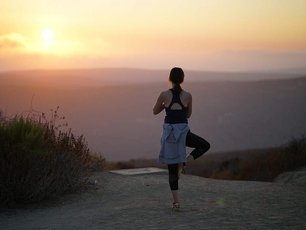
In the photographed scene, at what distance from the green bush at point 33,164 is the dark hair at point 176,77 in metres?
3.48

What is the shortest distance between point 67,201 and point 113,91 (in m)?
95.8

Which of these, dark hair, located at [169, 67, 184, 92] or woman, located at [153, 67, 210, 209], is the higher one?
dark hair, located at [169, 67, 184, 92]

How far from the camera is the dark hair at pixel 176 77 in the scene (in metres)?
7.66

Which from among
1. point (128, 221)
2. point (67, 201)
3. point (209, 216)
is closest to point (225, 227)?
point (209, 216)

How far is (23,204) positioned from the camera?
32.2 feet

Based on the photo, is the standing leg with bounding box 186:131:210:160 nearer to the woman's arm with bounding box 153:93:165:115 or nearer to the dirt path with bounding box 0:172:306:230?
the woman's arm with bounding box 153:93:165:115

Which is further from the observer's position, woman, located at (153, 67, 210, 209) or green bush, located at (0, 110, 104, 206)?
green bush, located at (0, 110, 104, 206)

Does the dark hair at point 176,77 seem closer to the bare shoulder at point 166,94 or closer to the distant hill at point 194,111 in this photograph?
the bare shoulder at point 166,94

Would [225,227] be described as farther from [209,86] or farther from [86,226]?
[209,86]

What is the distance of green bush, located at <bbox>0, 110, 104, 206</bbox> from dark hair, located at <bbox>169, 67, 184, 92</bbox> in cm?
348

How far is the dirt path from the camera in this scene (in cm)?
698

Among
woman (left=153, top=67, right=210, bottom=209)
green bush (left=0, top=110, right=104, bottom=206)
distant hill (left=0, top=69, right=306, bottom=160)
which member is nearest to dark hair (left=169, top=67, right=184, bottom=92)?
woman (left=153, top=67, right=210, bottom=209)

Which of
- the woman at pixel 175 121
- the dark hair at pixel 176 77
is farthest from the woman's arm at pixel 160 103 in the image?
the dark hair at pixel 176 77

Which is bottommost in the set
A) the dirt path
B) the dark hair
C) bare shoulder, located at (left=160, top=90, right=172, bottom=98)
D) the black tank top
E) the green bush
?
the dirt path
